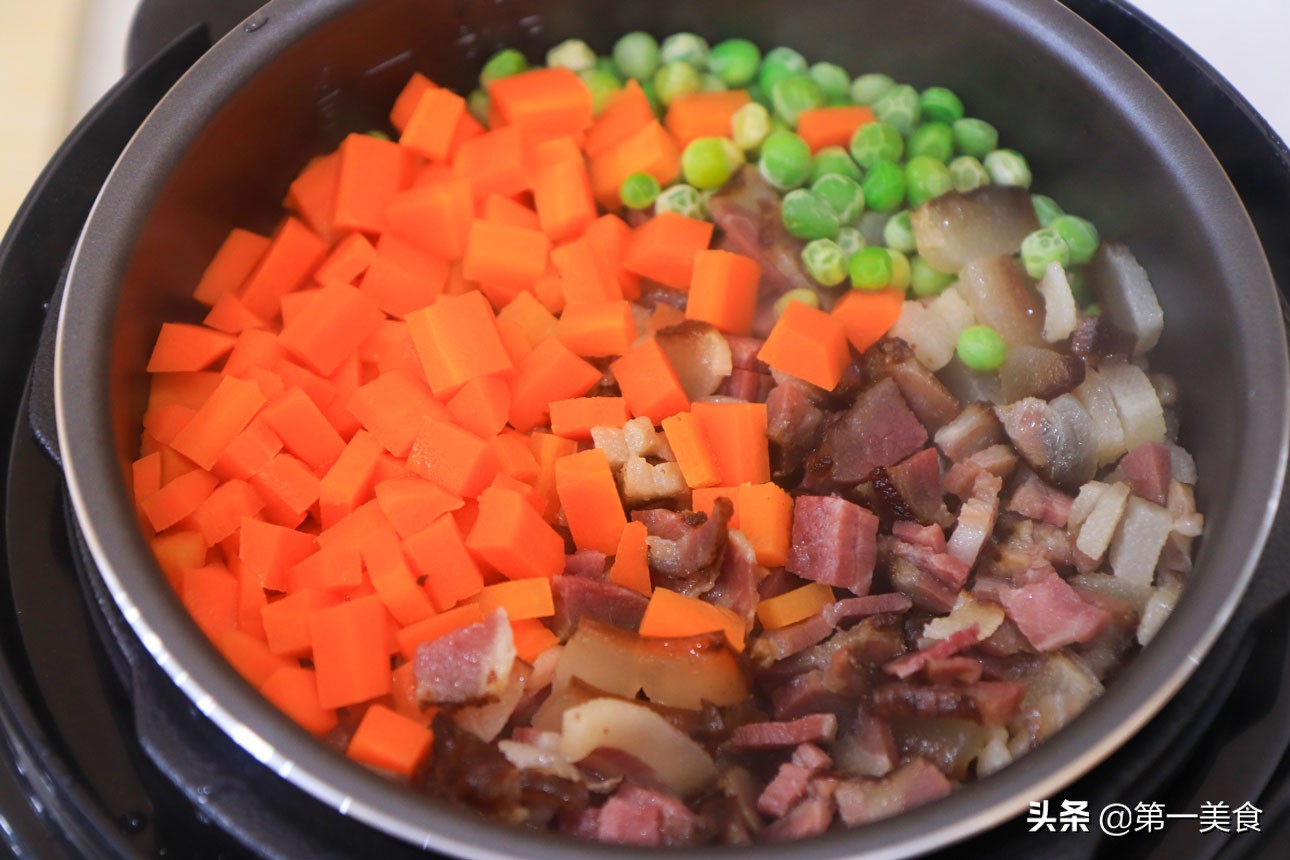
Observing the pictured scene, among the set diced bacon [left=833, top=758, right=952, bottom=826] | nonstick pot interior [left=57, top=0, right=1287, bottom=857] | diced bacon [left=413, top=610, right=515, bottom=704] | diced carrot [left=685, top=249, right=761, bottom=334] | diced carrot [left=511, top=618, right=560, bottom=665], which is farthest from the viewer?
diced carrot [left=685, top=249, right=761, bottom=334]

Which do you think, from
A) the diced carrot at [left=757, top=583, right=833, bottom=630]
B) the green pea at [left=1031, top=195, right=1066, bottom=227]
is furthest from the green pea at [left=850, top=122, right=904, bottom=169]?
the diced carrot at [left=757, top=583, right=833, bottom=630]

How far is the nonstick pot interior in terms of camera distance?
1436mm

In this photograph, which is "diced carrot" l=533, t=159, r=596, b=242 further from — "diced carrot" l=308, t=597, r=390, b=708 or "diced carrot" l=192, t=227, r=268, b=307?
"diced carrot" l=308, t=597, r=390, b=708

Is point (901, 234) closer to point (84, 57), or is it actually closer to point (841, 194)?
point (841, 194)

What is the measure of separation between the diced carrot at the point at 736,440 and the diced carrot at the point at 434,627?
58cm

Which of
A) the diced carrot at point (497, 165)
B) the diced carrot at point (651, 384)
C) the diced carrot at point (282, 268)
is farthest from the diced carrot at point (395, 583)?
the diced carrot at point (497, 165)

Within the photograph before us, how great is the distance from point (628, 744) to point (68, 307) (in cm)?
127

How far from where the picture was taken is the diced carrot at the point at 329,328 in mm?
2135

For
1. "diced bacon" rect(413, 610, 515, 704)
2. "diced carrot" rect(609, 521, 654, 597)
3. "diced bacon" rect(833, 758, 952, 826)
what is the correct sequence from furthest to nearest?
"diced carrot" rect(609, 521, 654, 597)
"diced bacon" rect(413, 610, 515, 704)
"diced bacon" rect(833, 758, 952, 826)

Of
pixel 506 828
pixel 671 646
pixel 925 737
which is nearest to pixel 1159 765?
pixel 925 737

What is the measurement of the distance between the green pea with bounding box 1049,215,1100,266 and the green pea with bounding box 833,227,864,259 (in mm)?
437

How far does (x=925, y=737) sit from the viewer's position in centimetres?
172

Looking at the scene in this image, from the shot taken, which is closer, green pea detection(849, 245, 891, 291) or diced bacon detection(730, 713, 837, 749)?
diced bacon detection(730, 713, 837, 749)

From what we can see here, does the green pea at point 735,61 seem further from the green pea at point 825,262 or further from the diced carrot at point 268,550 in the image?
the diced carrot at point 268,550
